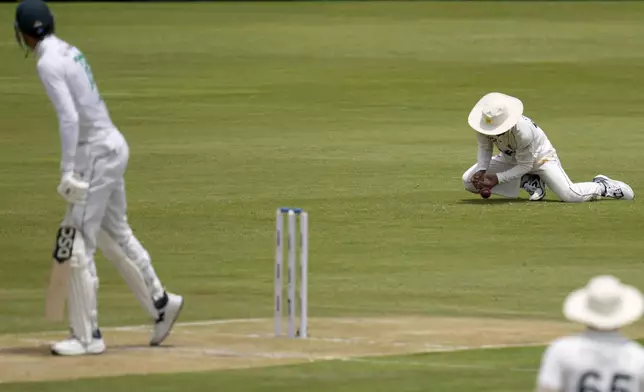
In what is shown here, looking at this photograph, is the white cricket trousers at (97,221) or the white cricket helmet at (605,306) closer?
the white cricket helmet at (605,306)

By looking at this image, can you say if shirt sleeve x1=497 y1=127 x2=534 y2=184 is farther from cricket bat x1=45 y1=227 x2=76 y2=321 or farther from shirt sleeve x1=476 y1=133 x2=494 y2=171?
cricket bat x1=45 y1=227 x2=76 y2=321

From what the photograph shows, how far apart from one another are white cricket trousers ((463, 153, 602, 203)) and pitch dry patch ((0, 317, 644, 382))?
6077mm

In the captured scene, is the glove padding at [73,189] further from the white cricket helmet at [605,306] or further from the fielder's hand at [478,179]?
the fielder's hand at [478,179]

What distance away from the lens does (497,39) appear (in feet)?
141

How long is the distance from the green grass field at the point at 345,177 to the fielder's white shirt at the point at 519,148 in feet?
1.28

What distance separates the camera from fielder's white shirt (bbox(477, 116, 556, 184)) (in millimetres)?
17828

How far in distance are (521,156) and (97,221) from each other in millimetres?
7852

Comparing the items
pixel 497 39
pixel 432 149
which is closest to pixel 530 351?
pixel 432 149

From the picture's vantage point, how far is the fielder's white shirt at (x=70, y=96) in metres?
10.6

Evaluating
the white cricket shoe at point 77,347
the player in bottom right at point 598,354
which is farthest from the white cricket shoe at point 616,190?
the player in bottom right at point 598,354

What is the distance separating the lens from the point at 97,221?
10.9 metres

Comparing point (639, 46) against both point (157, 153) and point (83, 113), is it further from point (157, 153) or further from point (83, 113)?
point (83, 113)

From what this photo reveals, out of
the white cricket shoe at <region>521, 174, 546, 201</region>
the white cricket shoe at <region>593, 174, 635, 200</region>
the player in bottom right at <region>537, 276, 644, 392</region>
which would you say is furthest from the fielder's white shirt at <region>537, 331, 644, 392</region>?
the white cricket shoe at <region>593, 174, 635, 200</region>

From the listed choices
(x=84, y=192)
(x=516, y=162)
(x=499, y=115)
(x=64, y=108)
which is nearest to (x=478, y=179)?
(x=516, y=162)
